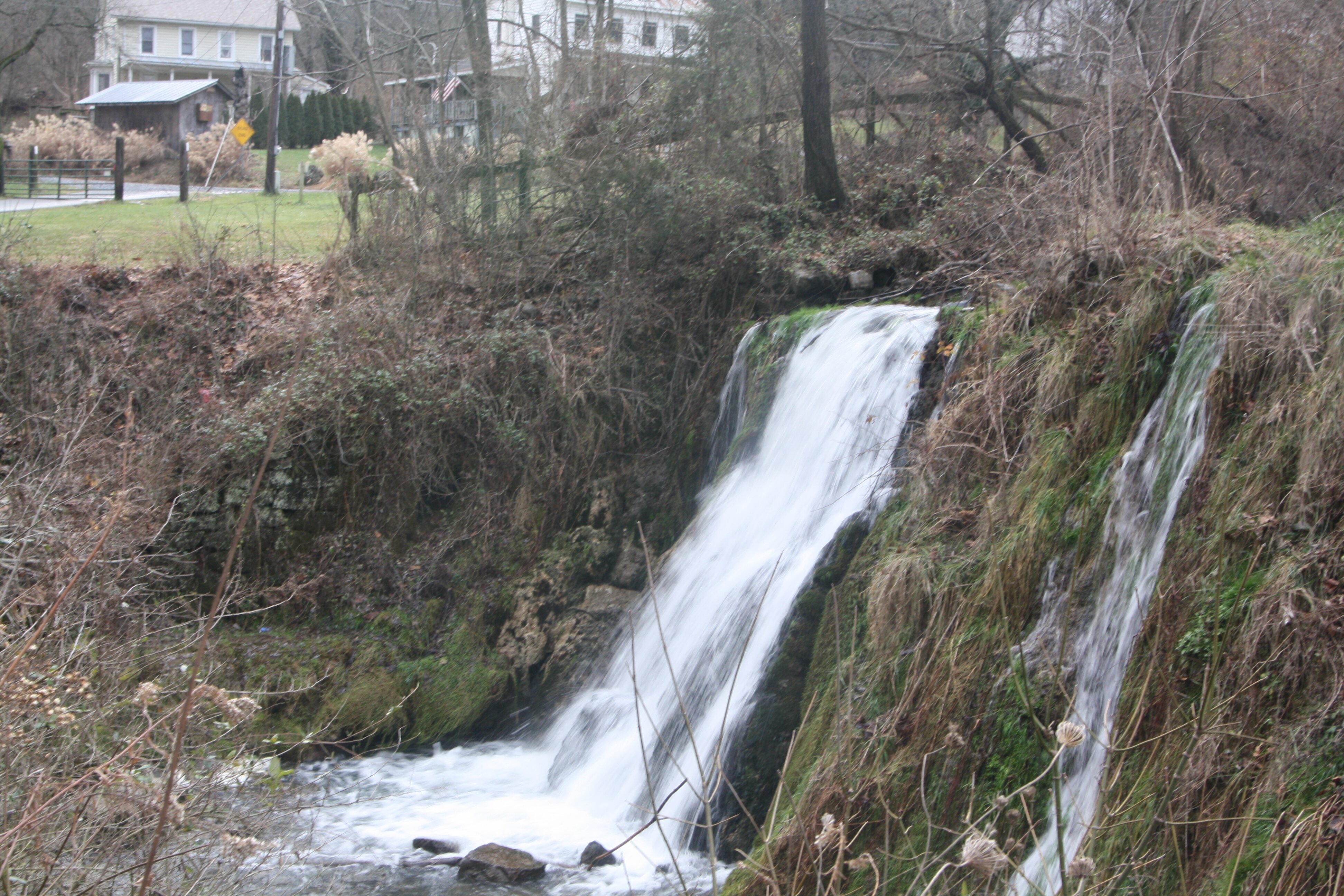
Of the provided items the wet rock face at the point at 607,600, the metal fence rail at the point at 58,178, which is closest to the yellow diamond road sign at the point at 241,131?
the metal fence rail at the point at 58,178

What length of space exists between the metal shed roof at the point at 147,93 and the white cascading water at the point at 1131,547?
124ft

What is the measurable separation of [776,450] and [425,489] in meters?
4.61

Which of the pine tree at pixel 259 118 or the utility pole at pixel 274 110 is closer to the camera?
the utility pole at pixel 274 110

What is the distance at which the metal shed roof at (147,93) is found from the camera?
36.5 meters

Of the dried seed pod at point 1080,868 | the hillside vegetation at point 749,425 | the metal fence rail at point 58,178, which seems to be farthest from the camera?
the metal fence rail at point 58,178

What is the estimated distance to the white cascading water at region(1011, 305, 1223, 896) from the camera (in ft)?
15.0

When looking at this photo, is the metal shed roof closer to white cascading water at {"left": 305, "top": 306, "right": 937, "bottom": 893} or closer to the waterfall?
the waterfall

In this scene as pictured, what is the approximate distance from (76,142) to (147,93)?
7.28 m

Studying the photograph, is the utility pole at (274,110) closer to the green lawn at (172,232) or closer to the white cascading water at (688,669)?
the green lawn at (172,232)

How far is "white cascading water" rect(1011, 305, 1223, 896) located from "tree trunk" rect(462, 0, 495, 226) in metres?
10.2

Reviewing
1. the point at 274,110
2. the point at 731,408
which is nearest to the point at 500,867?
the point at 731,408

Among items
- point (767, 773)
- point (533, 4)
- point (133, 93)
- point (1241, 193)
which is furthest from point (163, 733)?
point (133, 93)

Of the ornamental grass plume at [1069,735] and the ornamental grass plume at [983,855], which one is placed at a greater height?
the ornamental grass plume at [1069,735]

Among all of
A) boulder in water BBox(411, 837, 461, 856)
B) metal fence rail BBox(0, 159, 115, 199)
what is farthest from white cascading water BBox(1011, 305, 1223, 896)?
metal fence rail BBox(0, 159, 115, 199)
